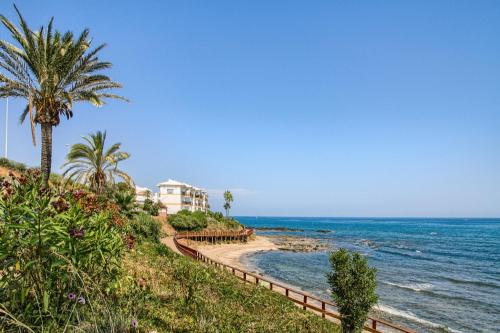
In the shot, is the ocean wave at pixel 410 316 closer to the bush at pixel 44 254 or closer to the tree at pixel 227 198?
the bush at pixel 44 254

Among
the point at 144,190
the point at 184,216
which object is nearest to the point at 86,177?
the point at 184,216

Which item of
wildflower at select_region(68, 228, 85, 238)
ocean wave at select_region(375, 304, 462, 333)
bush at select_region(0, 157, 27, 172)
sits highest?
bush at select_region(0, 157, 27, 172)

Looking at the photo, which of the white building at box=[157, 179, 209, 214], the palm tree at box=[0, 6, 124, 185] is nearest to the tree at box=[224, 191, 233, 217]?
the white building at box=[157, 179, 209, 214]

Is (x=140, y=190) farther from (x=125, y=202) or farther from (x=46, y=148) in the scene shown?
(x=46, y=148)

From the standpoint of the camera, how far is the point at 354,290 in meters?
12.2

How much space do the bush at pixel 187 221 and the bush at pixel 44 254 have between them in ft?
198

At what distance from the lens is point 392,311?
22.8 meters

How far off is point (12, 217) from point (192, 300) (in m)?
5.75

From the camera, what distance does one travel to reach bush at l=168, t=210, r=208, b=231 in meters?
64.2

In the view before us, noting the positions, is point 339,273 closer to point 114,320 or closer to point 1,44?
point 114,320

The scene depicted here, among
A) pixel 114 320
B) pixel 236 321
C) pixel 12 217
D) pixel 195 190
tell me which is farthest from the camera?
→ pixel 195 190

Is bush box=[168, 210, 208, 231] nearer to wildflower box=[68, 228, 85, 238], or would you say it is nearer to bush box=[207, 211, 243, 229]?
bush box=[207, 211, 243, 229]

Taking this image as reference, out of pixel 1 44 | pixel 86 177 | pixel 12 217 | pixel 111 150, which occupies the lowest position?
pixel 12 217

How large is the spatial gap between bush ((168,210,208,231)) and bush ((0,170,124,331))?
60.3m
